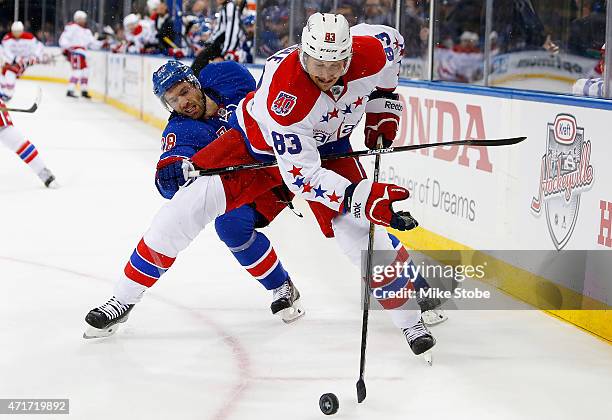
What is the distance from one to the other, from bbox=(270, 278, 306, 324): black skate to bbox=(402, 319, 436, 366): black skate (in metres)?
0.60

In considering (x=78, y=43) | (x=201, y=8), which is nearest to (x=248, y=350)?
(x=201, y=8)

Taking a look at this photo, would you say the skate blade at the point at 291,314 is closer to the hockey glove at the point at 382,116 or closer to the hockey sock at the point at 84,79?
the hockey glove at the point at 382,116

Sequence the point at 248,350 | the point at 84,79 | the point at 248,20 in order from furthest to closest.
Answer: the point at 84,79, the point at 248,20, the point at 248,350

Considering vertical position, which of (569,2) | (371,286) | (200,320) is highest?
(569,2)

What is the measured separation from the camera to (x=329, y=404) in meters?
2.59

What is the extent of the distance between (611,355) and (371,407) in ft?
3.02

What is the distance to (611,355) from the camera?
10.4 ft

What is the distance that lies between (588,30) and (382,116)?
6.99 feet

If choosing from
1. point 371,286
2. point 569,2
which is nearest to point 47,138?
point 569,2

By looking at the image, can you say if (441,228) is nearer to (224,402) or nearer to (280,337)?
(280,337)

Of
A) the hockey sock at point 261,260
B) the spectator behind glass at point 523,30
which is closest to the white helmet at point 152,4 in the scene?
the spectator behind glass at point 523,30

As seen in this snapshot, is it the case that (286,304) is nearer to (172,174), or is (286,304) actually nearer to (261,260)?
(261,260)

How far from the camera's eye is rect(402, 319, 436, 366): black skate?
3045 mm

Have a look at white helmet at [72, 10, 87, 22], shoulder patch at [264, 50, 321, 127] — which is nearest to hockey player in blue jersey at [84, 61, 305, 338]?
shoulder patch at [264, 50, 321, 127]
